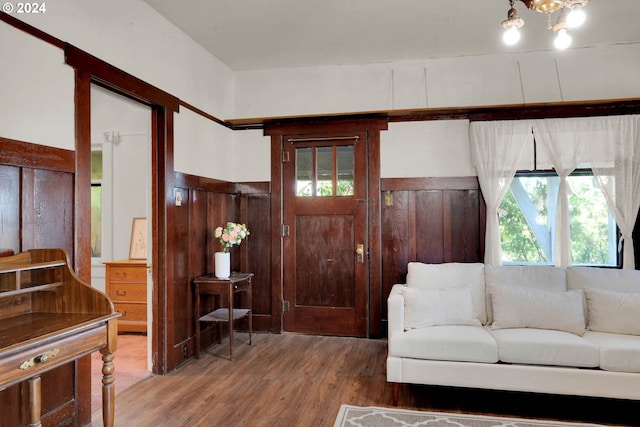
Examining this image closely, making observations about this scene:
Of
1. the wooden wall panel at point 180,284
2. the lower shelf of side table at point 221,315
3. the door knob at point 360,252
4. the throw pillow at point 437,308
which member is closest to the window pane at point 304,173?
the door knob at point 360,252

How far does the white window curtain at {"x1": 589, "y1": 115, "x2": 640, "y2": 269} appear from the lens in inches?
158

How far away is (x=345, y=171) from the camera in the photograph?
15.6 feet

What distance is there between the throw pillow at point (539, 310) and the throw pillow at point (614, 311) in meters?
0.09

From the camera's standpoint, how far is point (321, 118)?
15.6 feet

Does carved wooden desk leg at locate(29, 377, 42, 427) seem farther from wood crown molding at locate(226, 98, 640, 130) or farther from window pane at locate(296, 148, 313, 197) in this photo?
wood crown molding at locate(226, 98, 640, 130)

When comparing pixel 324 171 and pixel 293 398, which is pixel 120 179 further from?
pixel 293 398

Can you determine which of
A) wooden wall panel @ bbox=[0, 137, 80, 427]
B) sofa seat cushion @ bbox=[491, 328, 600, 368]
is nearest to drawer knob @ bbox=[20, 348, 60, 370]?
wooden wall panel @ bbox=[0, 137, 80, 427]

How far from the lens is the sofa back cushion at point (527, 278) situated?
3504 millimetres

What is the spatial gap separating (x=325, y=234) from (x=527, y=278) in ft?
6.85

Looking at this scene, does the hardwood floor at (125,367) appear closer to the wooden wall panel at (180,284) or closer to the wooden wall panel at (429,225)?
the wooden wall panel at (180,284)

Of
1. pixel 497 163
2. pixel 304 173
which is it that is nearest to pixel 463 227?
pixel 497 163

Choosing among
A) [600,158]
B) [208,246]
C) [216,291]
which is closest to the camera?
[216,291]

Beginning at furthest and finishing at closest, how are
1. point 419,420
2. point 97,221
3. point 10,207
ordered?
point 97,221, point 419,420, point 10,207

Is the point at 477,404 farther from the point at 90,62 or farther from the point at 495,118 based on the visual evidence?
the point at 90,62
